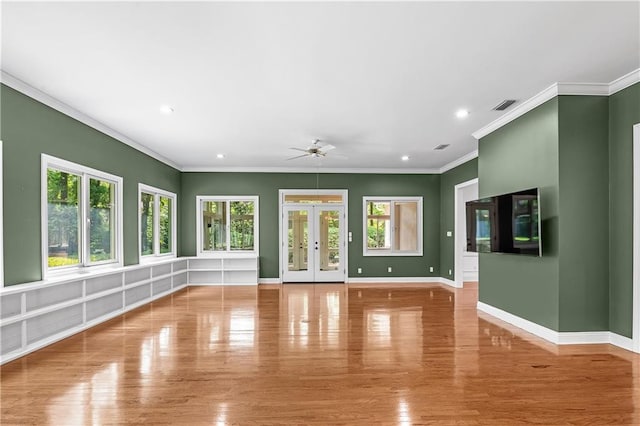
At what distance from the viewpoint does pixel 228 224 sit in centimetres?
944

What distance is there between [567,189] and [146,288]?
6925 millimetres

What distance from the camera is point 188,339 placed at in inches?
177

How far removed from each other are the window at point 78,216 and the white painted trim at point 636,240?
6705mm

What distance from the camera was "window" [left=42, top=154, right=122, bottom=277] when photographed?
15.1 ft

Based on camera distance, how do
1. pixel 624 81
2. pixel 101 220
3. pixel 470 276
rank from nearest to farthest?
pixel 624 81, pixel 101 220, pixel 470 276

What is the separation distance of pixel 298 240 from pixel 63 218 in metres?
5.45

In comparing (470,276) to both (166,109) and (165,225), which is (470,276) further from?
(166,109)

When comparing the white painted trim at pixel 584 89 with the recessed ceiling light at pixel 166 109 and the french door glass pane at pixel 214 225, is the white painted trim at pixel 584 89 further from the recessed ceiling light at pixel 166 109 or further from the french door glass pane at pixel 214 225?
the french door glass pane at pixel 214 225

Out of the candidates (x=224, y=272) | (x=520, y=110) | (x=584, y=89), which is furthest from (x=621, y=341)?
(x=224, y=272)

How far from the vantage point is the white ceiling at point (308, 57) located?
2736mm

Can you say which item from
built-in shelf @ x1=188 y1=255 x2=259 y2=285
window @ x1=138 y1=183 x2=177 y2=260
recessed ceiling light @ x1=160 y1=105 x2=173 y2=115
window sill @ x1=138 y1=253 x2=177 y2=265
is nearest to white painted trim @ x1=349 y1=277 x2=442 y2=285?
built-in shelf @ x1=188 y1=255 x2=259 y2=285

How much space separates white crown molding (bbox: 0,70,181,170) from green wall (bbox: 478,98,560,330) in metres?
6.03

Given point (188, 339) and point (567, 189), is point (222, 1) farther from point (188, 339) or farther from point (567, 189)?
point (567, 189)

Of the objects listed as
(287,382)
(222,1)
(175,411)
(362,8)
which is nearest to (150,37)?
(222,1)
